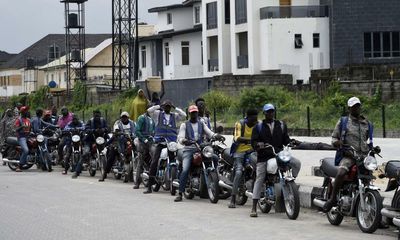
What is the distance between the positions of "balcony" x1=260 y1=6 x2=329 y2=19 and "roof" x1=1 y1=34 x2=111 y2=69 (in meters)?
68.3

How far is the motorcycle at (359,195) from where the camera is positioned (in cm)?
1311

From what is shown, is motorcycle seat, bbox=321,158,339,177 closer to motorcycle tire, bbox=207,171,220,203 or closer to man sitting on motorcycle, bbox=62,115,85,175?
motorcycle tire, bbox=207,171,220,203

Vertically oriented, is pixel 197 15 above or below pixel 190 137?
above

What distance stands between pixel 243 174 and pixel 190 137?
5.96 ft

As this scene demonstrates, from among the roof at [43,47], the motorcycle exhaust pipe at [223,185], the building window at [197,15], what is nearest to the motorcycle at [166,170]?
the motorcycle exhaust pipe at [223,185]

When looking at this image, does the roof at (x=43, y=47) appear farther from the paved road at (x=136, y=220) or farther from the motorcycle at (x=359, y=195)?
the motorcycle at (x=359, y=195)

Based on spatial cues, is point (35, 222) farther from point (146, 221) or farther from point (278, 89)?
point (278, 89)

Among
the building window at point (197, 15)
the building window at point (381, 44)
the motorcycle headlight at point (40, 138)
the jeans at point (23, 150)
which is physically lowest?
the jeans at point (23, 150)

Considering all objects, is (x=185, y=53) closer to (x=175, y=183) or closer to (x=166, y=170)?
(x=166, y=170)

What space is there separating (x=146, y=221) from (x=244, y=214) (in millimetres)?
1875

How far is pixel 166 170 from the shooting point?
19.9 meters

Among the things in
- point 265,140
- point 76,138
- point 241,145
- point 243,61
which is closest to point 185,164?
point 241,145

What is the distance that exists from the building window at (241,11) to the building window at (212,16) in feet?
12.3

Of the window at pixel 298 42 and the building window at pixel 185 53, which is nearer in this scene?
the window at pixel 298 42
